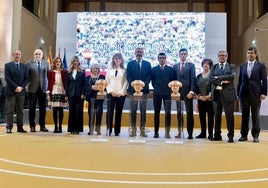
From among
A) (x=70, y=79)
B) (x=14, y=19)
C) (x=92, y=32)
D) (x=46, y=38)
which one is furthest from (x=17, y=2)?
(x=70, y=79)

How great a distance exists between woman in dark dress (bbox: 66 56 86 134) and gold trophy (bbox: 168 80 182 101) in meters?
1.61

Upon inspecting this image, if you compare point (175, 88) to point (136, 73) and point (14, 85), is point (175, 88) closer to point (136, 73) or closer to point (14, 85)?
Answer: point (136, 73)

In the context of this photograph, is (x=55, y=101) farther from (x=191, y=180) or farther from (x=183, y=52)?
(x=191, y=180)

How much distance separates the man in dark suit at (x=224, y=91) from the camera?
17.1 feet

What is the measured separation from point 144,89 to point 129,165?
103 inches

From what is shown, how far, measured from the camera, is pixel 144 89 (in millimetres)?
5637

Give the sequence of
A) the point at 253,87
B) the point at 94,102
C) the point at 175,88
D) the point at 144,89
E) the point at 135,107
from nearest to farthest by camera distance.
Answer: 1. the point at 253,87
2. the point at 175,88
3. the point at 135,107
4. the point at 144,89
5. the point at 94,102

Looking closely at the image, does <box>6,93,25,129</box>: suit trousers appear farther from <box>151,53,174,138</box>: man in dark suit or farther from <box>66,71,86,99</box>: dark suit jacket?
<box>151,53,174,138</box>: man in dark suit

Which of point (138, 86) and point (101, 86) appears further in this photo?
point (101, 86)

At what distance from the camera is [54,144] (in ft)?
14.9

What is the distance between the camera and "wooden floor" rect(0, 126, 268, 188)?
2.42m

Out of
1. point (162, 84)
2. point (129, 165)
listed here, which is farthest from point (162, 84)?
point (129, 165)

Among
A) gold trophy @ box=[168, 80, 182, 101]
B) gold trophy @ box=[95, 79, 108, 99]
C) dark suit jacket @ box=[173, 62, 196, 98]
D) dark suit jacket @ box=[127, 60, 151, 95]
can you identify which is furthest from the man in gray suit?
dark suit jacket @ box=[173, 62, 196, 98]

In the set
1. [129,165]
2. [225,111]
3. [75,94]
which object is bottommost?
[129,165]
